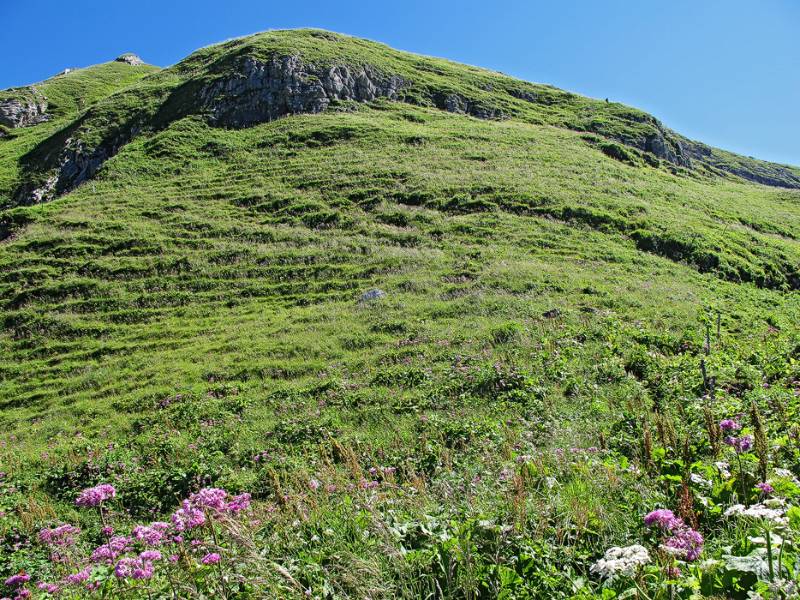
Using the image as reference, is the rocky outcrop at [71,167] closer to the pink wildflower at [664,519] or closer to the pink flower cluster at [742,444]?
the pink flower cluster at [742,444]

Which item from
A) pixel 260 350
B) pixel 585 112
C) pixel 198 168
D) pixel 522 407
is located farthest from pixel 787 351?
pixel 585 112

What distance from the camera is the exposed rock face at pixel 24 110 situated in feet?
306

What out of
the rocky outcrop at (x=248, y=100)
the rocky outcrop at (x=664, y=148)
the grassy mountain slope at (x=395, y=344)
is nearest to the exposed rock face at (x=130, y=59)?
the rocky outcrop at (x=248, y=100)

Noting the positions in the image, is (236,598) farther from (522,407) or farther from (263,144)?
(263,144)

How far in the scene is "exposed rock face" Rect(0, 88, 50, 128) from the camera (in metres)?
93.1

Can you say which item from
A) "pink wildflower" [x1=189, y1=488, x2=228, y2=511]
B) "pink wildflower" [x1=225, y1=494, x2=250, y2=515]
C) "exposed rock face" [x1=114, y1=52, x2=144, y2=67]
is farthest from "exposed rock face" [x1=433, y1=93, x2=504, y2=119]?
"exposed rock face" [x1=114, y1=52, x2=144, y2=67]

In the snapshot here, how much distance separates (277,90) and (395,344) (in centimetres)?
5568

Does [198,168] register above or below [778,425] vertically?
above

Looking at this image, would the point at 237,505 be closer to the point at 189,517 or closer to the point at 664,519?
the point at 189,517

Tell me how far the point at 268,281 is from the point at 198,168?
27.2 m

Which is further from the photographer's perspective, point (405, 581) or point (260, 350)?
point (260, 350)

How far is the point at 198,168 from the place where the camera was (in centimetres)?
4850

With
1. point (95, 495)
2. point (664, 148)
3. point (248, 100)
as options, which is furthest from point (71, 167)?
point (664, 148)

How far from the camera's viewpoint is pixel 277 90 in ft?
205
